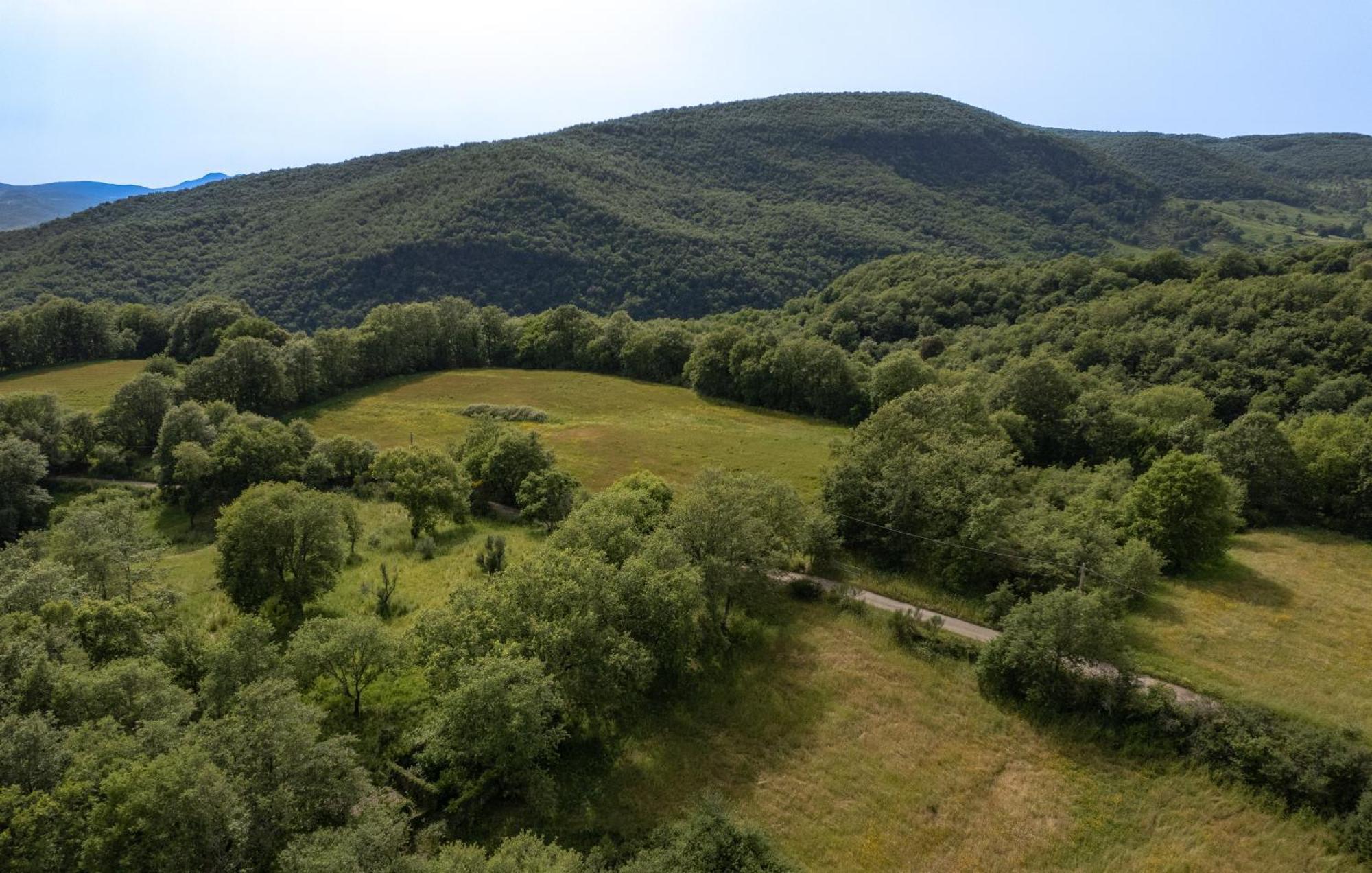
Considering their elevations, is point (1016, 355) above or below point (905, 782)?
above

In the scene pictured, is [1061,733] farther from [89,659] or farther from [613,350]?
[613,350]

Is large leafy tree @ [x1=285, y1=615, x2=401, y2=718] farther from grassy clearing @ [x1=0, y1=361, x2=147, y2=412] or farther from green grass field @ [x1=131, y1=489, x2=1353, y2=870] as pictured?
grassy clearing @ [x1=0, y1=361, x2=147, y2=412]

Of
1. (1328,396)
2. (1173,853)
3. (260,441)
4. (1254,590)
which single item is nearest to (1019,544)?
(1254,590)

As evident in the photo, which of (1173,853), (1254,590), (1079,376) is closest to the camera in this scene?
(1173,853)

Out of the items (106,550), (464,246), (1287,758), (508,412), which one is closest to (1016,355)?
(508,412)

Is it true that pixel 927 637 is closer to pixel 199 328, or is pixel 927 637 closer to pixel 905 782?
pixel 905 782

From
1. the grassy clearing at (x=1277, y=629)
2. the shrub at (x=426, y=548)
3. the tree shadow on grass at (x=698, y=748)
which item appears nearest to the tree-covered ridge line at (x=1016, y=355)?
the grassy clearing at (x=1277, y=629)
